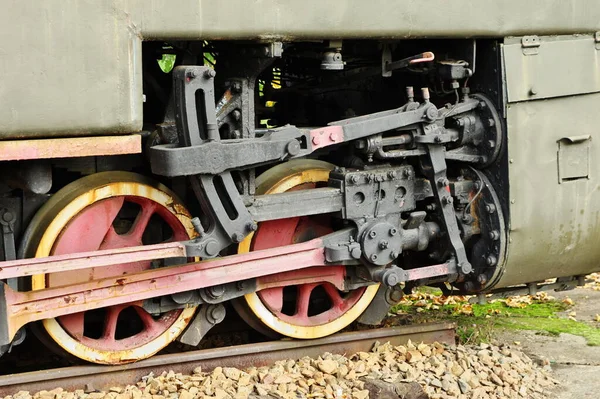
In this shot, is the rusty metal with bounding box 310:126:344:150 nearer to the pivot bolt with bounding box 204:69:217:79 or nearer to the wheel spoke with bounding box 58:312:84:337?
the pivot bolt with bounding box 204:69:217:79

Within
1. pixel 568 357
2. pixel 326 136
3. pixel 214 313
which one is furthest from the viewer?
pixel 568 357

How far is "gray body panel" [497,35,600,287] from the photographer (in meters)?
5.07

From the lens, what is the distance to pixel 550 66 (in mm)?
5109

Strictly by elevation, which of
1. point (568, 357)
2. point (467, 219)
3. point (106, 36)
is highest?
point (106, 36)

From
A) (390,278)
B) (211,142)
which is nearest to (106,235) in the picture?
(211,142)

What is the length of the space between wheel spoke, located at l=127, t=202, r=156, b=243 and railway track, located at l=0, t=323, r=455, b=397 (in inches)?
24.7

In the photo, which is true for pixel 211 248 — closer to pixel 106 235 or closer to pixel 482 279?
pixel 106 235

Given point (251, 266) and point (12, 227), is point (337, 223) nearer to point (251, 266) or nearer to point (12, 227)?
point (251, 266)

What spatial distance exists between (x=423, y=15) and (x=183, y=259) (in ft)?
5.61

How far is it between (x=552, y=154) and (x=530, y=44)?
604mm

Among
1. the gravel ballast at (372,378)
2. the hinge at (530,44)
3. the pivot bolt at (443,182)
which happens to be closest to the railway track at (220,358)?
the gravel ballast at (372,378)

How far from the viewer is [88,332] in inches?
209

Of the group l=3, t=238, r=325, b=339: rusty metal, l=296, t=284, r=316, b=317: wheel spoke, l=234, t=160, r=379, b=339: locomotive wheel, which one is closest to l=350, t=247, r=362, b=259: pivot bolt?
l=3, t=238, r=325, b=339: rusty metal

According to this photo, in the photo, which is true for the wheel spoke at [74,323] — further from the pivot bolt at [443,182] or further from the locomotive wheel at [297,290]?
the pivot bolt at [443,182]
